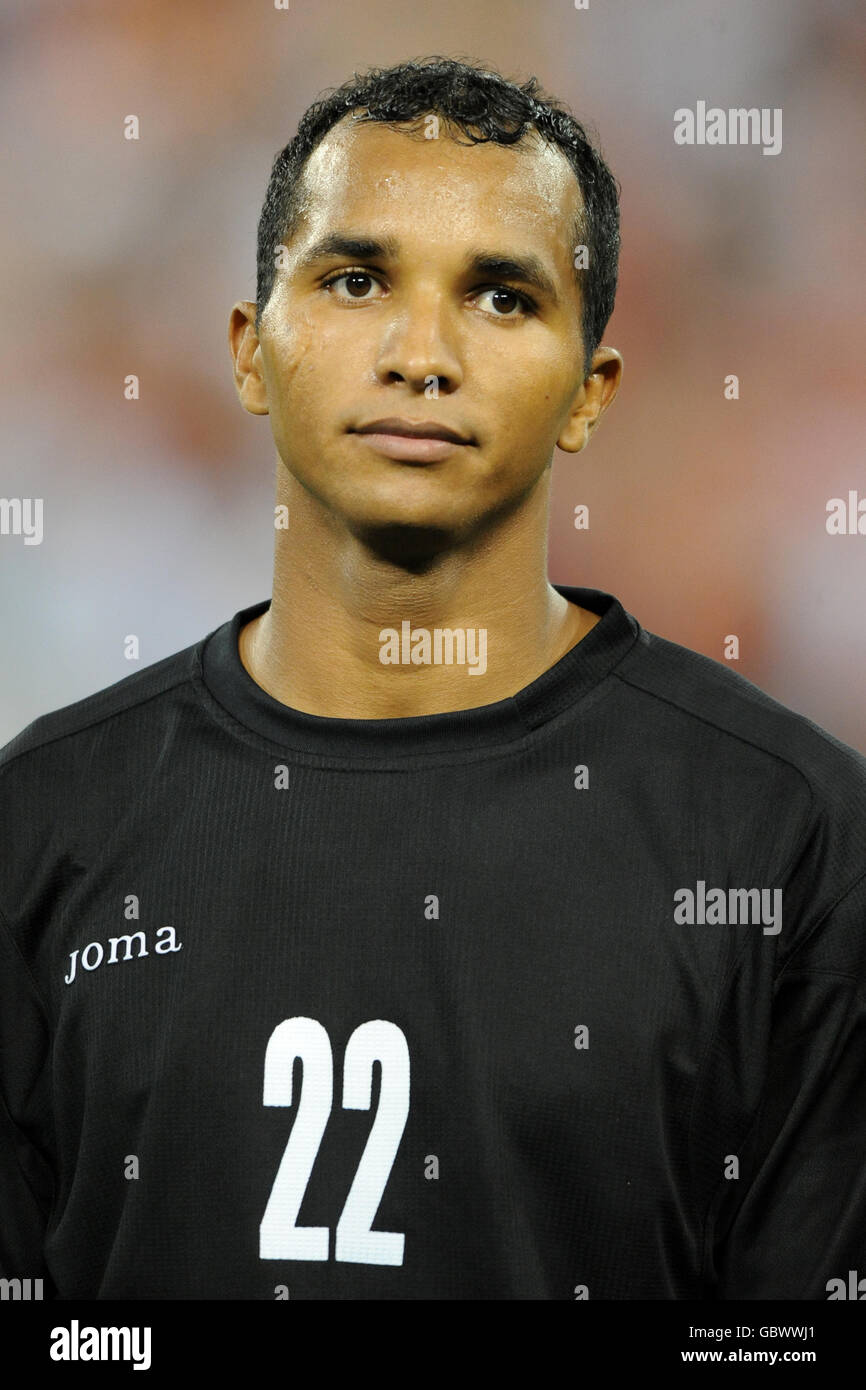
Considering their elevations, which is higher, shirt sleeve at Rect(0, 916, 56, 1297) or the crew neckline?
the crew neckline

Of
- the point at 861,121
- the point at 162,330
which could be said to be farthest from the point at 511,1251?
the point at 861,121

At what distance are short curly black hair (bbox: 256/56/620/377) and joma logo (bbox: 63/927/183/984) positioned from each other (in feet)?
2.11

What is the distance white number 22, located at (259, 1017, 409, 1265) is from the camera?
1.66 meters

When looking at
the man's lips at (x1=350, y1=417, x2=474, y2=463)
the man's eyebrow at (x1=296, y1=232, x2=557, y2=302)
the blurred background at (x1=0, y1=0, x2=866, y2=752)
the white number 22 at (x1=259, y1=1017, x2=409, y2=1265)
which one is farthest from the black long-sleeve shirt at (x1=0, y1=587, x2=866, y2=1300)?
the blurred background at (x1=0, y1=0, x2=866, y2=752)

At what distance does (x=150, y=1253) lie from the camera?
5.63ft

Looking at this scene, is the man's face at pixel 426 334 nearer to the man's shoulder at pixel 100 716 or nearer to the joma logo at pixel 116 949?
the man's shoulder at pixel 100 716

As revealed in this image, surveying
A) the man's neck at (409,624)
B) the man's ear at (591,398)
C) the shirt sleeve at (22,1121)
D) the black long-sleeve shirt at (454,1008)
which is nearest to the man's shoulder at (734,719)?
the black long-sleeve shirt at (454,1008)

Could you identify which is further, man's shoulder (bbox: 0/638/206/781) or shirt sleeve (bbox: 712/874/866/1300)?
man's shoulder (bbox: 0/638/206/781)

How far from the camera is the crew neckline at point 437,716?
179 centimetres

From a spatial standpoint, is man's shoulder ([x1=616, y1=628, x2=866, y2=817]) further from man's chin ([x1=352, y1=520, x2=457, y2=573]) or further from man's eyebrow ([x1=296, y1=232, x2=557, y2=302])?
man's eyebrow ([x1=296, y1=232, x2=557, y2=302])

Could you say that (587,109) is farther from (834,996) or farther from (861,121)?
(834,996)

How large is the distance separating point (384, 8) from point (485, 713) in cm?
165

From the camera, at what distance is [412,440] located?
5.55 feet

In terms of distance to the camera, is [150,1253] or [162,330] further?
[162,330]
